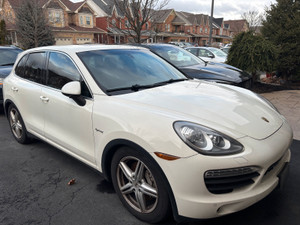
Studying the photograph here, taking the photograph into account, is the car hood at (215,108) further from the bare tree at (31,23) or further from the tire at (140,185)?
the bare tree at (31,23)

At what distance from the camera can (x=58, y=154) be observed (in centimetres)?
405

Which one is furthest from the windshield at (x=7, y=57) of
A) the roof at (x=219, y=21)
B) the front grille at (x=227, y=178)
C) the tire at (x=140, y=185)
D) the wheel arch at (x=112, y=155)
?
the roof at (x=219, y=21)

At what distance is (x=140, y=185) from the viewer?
2.37 metres

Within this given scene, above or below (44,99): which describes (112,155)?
below

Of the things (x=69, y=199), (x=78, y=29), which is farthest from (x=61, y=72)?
(x=78, y=29)

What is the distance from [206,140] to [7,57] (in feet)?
24.3

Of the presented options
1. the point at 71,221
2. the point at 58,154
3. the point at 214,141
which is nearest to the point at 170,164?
the point at 214,141

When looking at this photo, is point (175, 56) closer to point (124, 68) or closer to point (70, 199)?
point (124, 68)

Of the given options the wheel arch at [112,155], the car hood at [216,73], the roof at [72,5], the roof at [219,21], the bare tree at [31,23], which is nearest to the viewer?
the wheel arch at [112,155]

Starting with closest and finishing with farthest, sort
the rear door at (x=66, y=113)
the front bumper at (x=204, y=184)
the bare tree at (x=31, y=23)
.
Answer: the front bumper at (x=204, y=184) → the rear door at (x=66, y=113) → the bare tree at (x=31, y=23)

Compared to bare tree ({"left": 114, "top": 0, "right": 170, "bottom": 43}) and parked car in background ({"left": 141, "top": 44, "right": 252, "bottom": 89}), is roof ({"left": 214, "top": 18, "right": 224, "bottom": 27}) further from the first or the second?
parked car in background ({"left": 141, "top": 44, "right": 252, "bottom": 89})

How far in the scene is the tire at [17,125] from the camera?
4.20 m

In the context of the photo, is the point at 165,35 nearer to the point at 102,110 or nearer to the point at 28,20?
the point at 28,20

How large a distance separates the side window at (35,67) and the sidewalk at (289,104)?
433 cm
